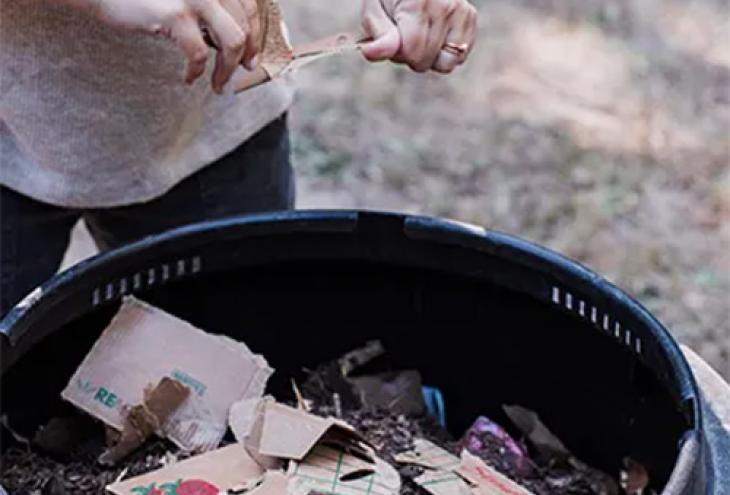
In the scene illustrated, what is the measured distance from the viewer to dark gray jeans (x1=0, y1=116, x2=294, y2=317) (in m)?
1.27

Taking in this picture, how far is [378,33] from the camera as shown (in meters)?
1.07

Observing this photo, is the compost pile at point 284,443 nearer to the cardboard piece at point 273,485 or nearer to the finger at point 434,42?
the cardboard piece at point 273,485

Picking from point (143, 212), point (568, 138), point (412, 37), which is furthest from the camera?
point (568, 138)

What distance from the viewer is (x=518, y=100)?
2625mm

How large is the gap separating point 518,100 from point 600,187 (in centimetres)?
36

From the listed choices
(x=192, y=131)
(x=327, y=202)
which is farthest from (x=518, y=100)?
(x=192, y=131)

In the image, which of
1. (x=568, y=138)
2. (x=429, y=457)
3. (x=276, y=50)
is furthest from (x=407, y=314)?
(x=568, y=138)

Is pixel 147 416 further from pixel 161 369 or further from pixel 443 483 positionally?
pixel 443 483

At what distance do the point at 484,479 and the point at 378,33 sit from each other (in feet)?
1.15

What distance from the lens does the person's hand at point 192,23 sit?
951 mm

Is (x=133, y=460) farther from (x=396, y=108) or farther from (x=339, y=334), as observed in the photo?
(x=396, y=108)

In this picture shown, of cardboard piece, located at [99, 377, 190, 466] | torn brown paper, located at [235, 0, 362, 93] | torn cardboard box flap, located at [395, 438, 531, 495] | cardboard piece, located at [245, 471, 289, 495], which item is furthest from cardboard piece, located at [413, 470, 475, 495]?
torn brown paper, located at [235, 0, 362, 93]

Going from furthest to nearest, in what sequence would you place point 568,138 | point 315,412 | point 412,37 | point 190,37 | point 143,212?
point 568,138 < point 143,212 < point 315,412 < point 412,37 < point 190,37

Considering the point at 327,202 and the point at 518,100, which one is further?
the point at 518,100
